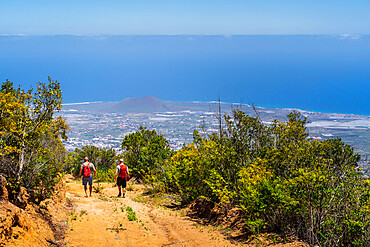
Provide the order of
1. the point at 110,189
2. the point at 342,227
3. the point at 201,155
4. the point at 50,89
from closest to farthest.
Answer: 1. the point at 342,227
2. the point at 50,89
3. the point at 201,155
4. the point at 110,189

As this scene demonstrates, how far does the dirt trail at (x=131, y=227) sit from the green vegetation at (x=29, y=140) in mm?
1355

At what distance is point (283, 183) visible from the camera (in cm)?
812

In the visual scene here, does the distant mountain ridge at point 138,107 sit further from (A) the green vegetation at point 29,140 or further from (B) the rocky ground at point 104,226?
(A) the green vegetation at point 29,140

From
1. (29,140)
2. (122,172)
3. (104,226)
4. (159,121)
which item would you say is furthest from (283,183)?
(159,121)

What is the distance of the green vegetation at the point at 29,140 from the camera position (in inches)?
Result: 317

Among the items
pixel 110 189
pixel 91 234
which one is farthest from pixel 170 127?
pixel 91 234

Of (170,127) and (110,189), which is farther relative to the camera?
(170,127)

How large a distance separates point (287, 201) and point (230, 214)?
2692 millimetres

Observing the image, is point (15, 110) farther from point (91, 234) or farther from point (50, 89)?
point (91, 234)

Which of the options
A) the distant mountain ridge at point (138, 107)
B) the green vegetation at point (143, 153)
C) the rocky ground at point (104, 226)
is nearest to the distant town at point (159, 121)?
the distant mountain ridge at point (138, 107)

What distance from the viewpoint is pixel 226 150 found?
10781mm

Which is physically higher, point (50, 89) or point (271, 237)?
point (50, 89)

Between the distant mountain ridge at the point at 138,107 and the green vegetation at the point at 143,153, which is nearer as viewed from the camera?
the green vegetation at the point at 143,153

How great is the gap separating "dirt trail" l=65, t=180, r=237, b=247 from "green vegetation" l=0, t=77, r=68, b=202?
135 centimetres
